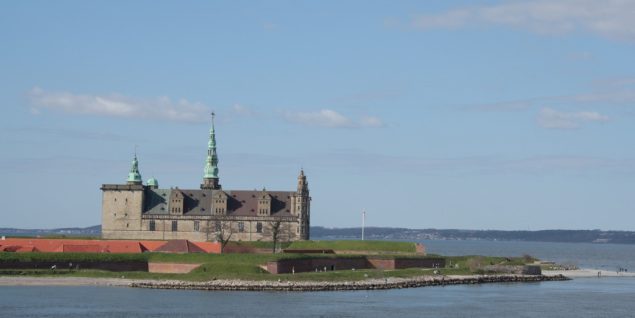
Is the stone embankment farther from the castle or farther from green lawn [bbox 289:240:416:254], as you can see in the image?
the castle

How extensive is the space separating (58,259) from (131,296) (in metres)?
18.2

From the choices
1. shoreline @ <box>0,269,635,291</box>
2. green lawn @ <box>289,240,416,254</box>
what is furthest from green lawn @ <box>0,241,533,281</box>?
green lawn @ <box>289,240,416,254</box>

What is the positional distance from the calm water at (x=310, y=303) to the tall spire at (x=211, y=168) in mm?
46621

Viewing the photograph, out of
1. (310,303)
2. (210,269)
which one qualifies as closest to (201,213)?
(210,269)

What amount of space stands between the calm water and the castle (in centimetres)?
3601

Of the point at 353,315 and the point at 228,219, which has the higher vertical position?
the point at 228,219

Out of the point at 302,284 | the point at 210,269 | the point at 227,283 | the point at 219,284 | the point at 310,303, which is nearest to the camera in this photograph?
the point at 310,303

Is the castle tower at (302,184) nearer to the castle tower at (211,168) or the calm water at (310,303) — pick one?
the castle tower at (211,168)

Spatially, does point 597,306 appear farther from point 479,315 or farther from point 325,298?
point 325,298

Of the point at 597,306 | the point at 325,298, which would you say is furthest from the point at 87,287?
the point at 597,306

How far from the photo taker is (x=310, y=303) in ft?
255

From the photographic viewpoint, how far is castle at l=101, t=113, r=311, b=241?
128 m

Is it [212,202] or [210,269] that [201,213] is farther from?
[210,269]

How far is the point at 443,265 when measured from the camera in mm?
113625
